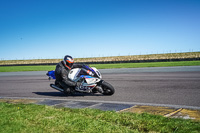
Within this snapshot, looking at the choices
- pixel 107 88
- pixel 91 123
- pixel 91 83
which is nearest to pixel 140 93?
pixel 107 88

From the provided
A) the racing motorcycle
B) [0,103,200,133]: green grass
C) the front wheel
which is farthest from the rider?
[0,103,200,133]: green grass

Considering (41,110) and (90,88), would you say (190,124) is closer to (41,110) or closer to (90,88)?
(41,110)

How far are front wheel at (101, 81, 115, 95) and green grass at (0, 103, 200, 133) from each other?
8.82ft

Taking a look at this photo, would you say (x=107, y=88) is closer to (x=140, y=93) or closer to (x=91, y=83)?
(x=91, y=83)

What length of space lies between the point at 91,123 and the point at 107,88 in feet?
12.1

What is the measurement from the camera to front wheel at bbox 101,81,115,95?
24.3 feet

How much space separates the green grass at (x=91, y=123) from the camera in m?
3.53

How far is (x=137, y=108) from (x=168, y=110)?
779 millimetres

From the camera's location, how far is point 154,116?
432 cm

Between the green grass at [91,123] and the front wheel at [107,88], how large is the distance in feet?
8.82

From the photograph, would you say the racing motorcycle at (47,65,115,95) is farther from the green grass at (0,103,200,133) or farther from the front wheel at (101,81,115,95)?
the green grass at (0,103,200,133)

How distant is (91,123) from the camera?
387 cm

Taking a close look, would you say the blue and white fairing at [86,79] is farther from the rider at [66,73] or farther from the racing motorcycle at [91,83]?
the rider at [66,73]

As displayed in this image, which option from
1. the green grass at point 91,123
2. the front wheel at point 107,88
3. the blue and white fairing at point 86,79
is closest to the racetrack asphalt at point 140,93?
the front wheel at point 107,88
